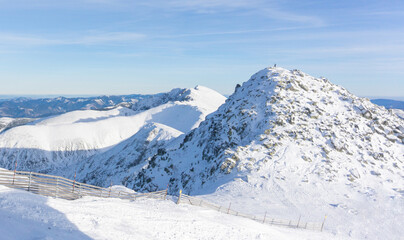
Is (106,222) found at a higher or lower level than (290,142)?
lower

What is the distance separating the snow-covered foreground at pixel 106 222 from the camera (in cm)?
1244

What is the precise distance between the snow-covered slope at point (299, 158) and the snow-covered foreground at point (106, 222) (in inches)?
507

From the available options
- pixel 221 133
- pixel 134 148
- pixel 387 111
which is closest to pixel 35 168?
pixel 134 148

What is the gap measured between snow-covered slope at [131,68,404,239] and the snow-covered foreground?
12.9m

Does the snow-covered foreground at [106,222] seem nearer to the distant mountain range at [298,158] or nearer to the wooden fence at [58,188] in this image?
the wooden fence at [58,188]

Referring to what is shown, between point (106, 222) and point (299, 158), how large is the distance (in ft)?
117

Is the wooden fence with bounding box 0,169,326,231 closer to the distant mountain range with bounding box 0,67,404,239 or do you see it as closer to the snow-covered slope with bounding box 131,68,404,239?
the distant mountain range with bounding box 0,67,404,239

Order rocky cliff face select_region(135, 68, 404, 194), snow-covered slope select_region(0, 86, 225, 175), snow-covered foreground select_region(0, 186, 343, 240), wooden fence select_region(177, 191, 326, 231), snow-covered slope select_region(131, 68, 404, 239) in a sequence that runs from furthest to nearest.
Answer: snow-covered slope select_region(0, 86, 225, 175)
rocky cliff face select_region(135, 68, 404, 194)
snow-covered slope select_region(131, 68, 404, 239)
wooden fence select_region(177, 191, 326, 231)
snow-covered foreground select_region(0, 186, 343, 240)

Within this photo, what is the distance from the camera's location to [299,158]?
42406mm

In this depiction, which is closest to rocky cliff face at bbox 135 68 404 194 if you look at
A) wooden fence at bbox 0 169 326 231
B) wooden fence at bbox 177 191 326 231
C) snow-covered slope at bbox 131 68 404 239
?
snow-covered slope at bbox 131 68 404 239

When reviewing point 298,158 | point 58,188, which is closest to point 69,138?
point 298,158

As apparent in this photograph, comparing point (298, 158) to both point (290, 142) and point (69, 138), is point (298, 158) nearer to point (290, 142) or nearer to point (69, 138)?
point (290, 142)

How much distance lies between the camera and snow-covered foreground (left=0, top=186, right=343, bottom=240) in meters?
12.4

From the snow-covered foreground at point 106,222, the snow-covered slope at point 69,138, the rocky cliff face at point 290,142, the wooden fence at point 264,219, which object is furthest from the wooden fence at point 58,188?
the snow-covered slope at point 69,138
